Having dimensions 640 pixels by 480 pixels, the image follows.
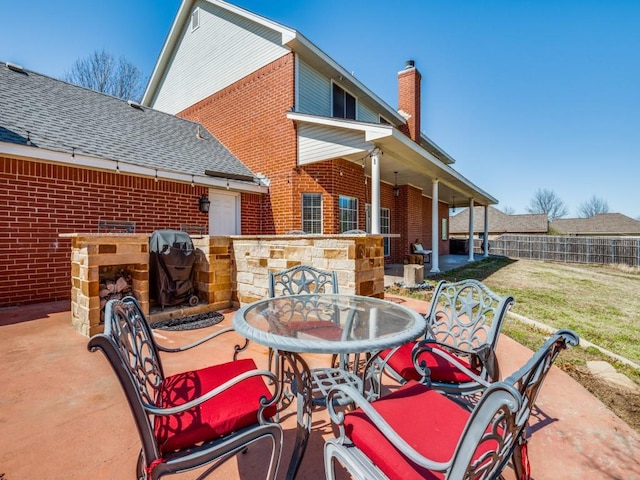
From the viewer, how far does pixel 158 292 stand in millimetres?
4691

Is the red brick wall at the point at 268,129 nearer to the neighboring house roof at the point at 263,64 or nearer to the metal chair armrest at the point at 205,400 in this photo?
the neighboring house roof at the point at 263,64

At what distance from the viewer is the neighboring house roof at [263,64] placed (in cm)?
726

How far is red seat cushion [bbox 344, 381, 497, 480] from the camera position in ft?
3.99

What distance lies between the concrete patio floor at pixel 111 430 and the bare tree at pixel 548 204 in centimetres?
5401

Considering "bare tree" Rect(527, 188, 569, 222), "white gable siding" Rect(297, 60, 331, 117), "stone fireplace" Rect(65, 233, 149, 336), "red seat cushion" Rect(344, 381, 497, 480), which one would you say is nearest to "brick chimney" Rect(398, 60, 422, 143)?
"white gable siding" Rect(297, 60, 331, 117)

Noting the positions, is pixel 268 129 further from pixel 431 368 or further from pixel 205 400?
pixel 205 400

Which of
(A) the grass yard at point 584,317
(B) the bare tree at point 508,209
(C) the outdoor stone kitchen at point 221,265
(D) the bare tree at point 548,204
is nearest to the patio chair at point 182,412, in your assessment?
(C) the outdoor stone kitchen at point 221,265

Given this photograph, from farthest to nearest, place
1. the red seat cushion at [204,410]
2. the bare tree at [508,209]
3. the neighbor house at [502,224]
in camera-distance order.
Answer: the bare tree at [508,209] → the neighbor house at [502,224] → the red seat cushion at [204,410]

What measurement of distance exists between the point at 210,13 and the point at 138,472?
12.7m

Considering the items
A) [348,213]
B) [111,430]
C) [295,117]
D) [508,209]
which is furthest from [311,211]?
[508,209]

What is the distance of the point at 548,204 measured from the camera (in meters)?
46.4

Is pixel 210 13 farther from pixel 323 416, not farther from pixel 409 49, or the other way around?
pixel 323 416

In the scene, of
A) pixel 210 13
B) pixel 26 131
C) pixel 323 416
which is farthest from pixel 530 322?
pixel 210 13

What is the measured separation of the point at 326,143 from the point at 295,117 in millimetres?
1180
